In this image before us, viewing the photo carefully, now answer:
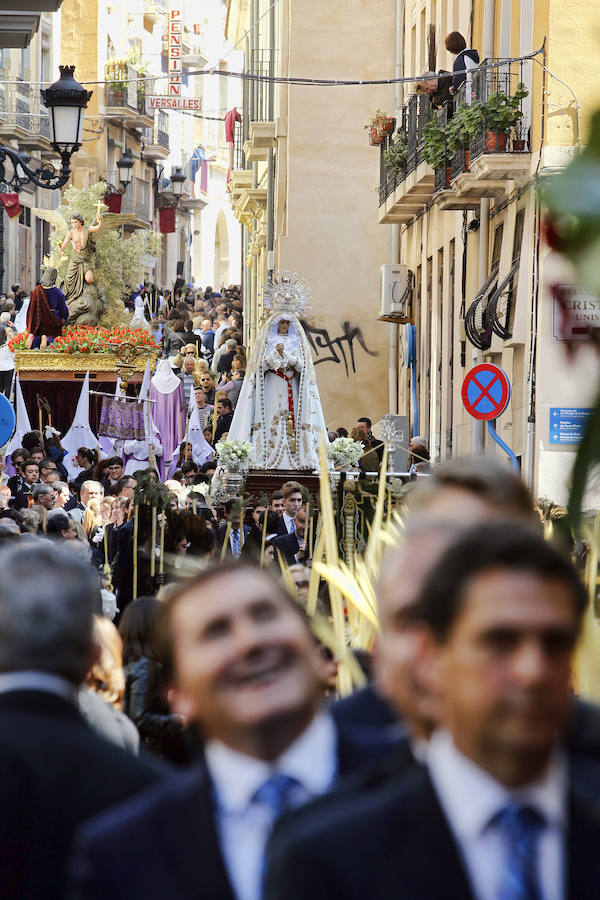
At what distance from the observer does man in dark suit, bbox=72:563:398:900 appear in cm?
229

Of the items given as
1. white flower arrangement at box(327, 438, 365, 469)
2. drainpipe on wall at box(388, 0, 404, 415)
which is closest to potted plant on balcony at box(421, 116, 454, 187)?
white flower arrangement at box(327, 438, 365, 469)

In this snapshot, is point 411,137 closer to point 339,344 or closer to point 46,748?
point 339,344

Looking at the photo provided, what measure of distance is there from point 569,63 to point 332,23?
15330 mm

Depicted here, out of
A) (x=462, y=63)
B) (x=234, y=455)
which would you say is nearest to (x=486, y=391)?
(x=234, y=455)

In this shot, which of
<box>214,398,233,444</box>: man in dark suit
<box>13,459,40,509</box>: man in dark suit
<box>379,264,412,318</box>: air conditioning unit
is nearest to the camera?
<box>13,459,40,509</box>: man in dark suit

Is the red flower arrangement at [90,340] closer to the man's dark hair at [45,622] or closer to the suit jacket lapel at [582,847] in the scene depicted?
the man's dark hair at [45,622]

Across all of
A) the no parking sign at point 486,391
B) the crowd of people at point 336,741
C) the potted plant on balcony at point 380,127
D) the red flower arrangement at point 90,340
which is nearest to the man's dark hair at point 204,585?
the crowd of people at point 336,741

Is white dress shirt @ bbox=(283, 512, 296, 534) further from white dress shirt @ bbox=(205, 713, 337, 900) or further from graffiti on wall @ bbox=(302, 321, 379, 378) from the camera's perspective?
graffiti on wall @ bbox=(302, 321, 379, 378)

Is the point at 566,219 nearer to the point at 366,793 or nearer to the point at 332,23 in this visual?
the point at 366,793

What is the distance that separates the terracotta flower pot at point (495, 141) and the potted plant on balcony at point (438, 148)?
1.73 meters

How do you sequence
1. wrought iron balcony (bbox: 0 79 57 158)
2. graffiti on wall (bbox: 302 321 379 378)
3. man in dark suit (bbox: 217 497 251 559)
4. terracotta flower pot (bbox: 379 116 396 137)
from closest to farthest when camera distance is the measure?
man in dark suit (bbox: 217 497 251 559), terracotta flower pot (bbox: 379 116 396 137), graffiti on wall (bbox: 302 321 379 378), wrought iron balcony (bbox: 0 79 57 158)

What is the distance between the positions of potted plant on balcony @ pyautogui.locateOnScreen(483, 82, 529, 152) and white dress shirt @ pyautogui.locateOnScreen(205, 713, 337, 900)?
16.3 meters

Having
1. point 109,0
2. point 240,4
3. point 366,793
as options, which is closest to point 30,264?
point 240,4

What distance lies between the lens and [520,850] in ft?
6.20
